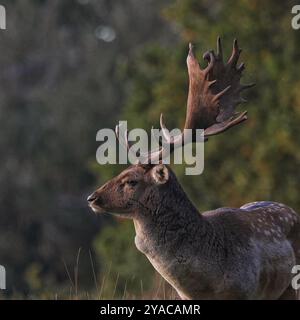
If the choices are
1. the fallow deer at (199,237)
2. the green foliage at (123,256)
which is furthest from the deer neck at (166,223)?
the green foliage at (123,256)

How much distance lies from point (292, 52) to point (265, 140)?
158 cm

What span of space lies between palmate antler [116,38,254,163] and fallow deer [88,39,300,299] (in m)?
0.01

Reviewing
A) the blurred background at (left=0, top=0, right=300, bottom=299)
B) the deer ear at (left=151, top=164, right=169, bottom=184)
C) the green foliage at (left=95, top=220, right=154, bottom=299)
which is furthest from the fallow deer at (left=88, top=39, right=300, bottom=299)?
the green foliage at (left=95, top=220, right=154, bottom=299)

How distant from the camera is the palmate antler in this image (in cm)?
811

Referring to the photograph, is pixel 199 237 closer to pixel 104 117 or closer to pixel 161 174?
pixel 161 174

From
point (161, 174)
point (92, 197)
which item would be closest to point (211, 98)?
point (161, 174)

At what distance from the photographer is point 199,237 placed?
25.3 feet

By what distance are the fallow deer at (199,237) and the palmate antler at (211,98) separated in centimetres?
1

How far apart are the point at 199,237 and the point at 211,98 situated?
111cm

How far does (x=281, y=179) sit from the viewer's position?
20.6 m

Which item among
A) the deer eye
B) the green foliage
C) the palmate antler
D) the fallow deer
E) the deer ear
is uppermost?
the palmate antler

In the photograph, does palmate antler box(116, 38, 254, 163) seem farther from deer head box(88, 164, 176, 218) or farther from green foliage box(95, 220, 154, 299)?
green foliage box(95, 220, 154, 299)

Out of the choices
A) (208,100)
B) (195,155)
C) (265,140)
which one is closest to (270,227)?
(208,100)

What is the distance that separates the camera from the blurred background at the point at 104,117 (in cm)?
2072
